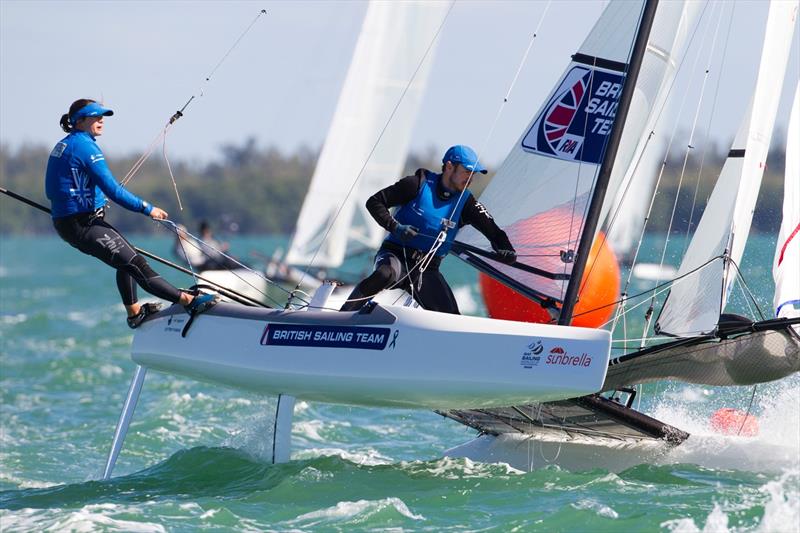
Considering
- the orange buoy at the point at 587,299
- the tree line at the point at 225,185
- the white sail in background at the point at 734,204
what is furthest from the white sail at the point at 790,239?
the tree line at the point at 225,185

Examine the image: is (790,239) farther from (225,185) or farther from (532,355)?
(225,185)

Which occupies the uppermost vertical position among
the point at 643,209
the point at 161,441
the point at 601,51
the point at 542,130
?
the point at 643,209

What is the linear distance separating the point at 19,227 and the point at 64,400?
78.6 metres

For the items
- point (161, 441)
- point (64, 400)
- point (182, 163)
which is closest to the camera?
point (161, 441)

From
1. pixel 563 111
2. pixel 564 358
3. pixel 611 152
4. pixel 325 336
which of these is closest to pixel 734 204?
pixel 611 152

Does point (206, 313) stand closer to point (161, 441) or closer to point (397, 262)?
point (397, 262)

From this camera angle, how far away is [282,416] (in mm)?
5906

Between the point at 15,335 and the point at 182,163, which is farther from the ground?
the point at 182,163

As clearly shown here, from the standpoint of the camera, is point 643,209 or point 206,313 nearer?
point 206,313

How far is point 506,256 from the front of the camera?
19.2ft

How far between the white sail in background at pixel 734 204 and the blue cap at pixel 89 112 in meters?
2.73

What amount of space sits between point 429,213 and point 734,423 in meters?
1.95

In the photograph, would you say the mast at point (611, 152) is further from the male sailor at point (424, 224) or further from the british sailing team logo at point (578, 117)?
the male sailor at point (424, 224)

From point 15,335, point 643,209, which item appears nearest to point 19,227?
point 643,209
